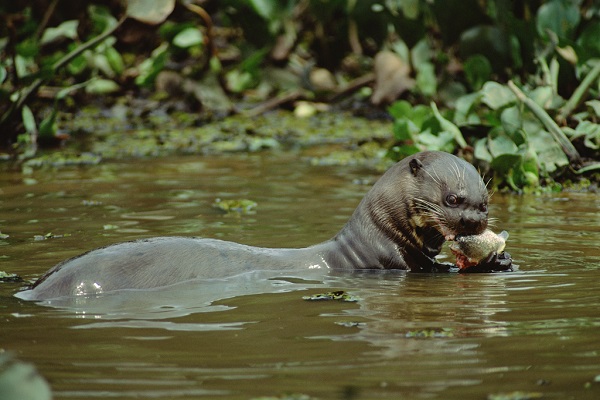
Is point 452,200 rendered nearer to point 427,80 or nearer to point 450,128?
point 450,128

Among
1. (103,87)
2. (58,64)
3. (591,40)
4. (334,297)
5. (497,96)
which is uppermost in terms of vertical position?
(58,64)

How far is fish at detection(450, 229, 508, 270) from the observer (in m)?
5.21

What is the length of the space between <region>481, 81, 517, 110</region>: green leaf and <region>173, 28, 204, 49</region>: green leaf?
426 cm

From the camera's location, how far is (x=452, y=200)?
5414 millimetres

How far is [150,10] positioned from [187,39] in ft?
7.49

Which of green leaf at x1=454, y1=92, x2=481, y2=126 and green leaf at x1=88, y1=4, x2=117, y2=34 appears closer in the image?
green leaf at x1=454, y1=92, x2=481, y2=126

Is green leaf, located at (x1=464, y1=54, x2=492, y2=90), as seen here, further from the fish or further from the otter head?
the fish

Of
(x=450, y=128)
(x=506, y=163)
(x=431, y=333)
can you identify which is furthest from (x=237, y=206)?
(x=431, y=333)

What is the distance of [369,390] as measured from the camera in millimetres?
3189

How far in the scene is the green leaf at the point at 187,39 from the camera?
11348 mm

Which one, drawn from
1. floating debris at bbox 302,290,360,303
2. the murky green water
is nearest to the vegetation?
the murky green water

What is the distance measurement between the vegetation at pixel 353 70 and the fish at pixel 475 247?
2356 millimetres

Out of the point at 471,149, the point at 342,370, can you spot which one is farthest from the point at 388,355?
the point at 471,149

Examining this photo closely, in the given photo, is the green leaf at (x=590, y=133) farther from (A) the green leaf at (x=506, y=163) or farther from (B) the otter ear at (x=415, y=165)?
(B) the otter ear at (x=415, y=165)
